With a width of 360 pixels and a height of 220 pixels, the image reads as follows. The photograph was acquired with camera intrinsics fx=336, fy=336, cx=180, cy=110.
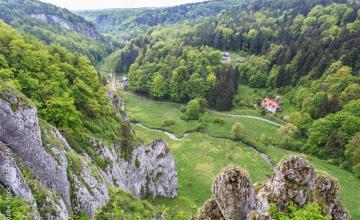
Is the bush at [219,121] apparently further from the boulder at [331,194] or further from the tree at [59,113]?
the boulder at [331,194]

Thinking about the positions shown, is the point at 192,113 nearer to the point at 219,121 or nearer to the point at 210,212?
the point at 219,121

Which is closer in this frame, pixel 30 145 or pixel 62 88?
pixel 30 145

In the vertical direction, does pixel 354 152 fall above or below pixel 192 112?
above

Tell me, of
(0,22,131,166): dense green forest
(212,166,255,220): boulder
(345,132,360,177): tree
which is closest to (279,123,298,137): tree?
(345,132,360,177): tree

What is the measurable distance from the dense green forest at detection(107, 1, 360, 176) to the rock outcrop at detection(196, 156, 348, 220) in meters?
61.8

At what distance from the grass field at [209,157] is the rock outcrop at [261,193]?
105ft

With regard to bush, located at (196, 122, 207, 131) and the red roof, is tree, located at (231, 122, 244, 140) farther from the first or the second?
the red roof

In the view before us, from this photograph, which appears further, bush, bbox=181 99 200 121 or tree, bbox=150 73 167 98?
tree, bbox=150 73 167 98

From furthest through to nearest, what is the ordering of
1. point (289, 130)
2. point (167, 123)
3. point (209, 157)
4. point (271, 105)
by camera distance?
point (271, 105)
point (167, 123)
point (289, 130)
point (209, 157)

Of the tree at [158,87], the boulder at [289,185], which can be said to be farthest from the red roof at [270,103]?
the boulder at [289,185]

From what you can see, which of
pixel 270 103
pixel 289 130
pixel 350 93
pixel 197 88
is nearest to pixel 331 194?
pixel 289 130

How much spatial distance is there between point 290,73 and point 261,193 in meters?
109

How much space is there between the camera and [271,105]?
112m

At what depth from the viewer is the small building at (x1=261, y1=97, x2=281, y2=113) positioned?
110188 millimetres
